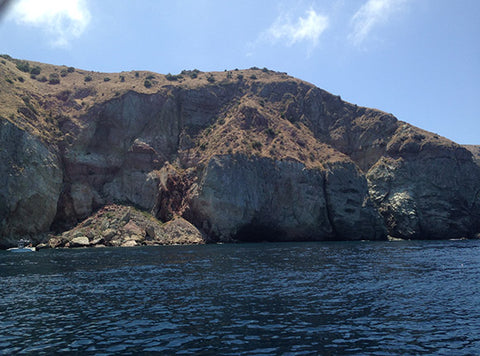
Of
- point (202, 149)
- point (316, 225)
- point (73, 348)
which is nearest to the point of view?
point (73, 348)

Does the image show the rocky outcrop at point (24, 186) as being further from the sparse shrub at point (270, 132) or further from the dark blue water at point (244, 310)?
the sparse shrub at point (270, 132)

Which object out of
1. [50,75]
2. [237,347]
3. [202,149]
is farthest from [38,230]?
[237,347]

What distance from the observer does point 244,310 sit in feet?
63.5

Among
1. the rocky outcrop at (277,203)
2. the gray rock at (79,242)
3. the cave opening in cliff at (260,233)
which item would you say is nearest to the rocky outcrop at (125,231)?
the gray rock at (79,242)

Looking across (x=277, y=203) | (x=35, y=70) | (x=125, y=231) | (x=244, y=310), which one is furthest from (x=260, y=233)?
(x=35, y=70)

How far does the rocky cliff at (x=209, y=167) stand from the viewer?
238ft

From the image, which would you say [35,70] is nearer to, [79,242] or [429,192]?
[79,242]

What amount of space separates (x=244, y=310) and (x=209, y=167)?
62.6m

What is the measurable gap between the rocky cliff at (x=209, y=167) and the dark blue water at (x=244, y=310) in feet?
135

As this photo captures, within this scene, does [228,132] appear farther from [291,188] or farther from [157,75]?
[157,75]

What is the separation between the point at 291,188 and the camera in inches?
3324

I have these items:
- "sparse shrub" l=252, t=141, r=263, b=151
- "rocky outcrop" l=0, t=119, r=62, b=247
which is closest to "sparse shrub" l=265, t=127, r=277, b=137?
"sparse shrub" l=252, t=141, r=263, b=151

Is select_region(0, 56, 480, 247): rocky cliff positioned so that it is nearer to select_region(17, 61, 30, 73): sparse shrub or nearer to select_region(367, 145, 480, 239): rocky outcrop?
select_region(367, 145, 480, 239): rocky outcrop

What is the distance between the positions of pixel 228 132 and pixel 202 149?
8.36 metres
